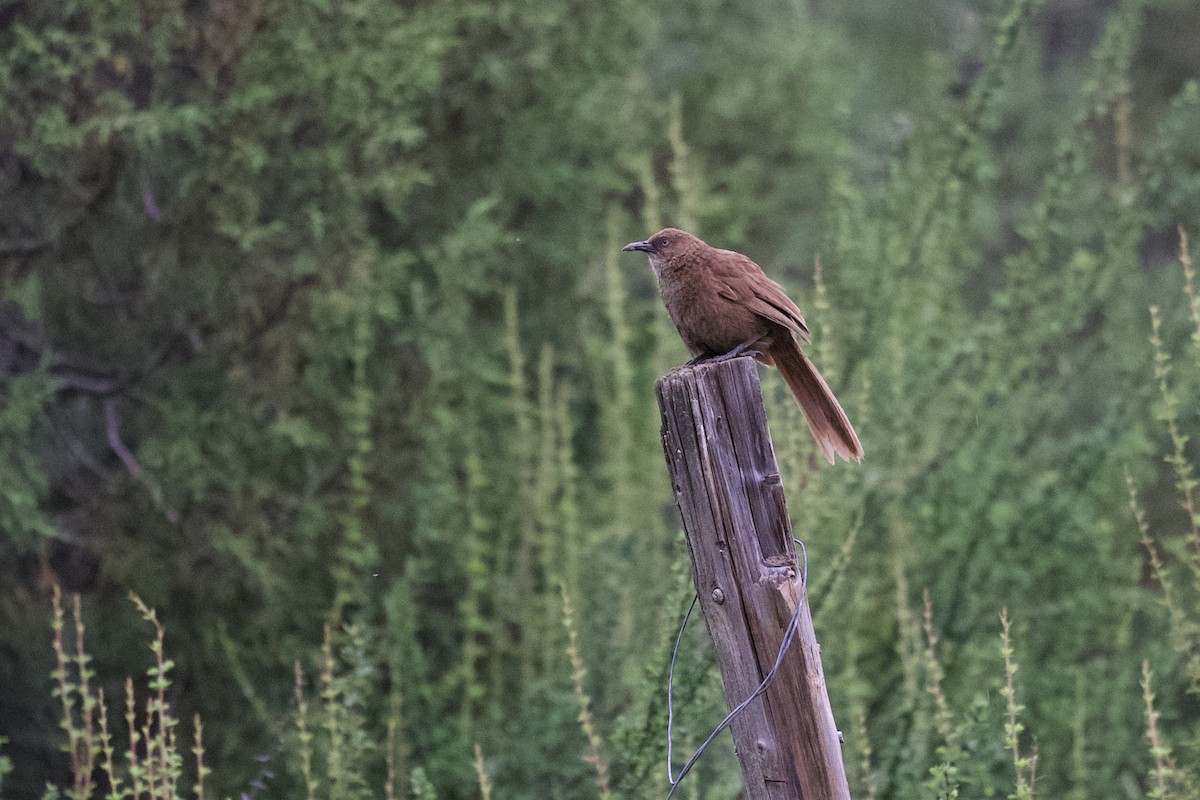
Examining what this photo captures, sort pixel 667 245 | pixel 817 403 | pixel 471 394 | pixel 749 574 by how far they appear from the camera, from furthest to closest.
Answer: pixel 471 394 < pixel 667 245 < pixel 817 403 < pixel 749 574

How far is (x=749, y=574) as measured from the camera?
2707 millimetres

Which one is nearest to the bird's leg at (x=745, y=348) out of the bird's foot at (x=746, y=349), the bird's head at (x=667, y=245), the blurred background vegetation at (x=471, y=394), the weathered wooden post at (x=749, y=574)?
the bird's foot at (x=746, y=349)

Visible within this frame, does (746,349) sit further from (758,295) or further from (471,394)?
(471,394)

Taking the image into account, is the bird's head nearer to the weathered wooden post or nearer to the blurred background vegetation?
the blurred background vegetation

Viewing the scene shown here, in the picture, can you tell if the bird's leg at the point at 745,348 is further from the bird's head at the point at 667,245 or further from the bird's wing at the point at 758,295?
the bird's head at the point at 667,245

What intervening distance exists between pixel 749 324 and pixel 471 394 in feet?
10.6

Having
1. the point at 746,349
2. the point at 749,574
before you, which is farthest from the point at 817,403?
the point at 749,574

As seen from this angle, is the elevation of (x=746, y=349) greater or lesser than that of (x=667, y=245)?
lesser

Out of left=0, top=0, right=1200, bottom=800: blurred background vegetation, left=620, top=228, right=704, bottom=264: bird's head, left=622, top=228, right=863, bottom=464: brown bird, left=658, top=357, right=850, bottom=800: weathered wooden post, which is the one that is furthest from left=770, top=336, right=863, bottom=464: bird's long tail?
left=658, top=357, right=850, bottom=800: weathered wooden post

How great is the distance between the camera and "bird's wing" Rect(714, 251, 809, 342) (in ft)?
11.9

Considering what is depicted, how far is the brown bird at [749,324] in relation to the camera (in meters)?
3.61

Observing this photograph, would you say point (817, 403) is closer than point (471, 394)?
Yes

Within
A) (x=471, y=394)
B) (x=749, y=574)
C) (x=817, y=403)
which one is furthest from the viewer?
(x=471, y=394)

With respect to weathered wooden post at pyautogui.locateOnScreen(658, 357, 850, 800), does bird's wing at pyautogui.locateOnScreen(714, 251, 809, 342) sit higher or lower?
higher
